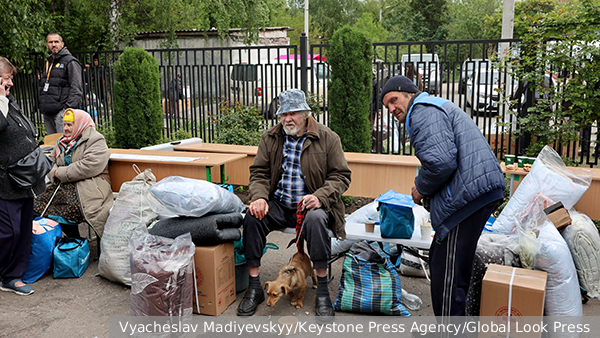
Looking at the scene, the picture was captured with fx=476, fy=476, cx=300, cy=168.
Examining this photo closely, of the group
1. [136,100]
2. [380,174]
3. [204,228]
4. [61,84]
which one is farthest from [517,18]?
[204,228]

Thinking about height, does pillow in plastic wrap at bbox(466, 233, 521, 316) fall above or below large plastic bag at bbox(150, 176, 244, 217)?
below

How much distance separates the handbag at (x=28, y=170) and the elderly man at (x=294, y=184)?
5.48 ft

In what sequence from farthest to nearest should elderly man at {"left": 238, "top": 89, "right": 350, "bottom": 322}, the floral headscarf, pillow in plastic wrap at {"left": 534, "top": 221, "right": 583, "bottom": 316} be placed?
the floral headscarf, elderly man at {"left": 238, "top": 89, "right": 350, "bottom": 322}, pillow in plastic wrap at {"left": 534, "top": 221, "right": 583, "bottom": 316}

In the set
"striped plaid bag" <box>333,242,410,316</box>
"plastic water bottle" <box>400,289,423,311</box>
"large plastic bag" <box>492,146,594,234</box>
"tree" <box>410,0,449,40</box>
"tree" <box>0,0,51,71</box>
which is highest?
"tree" <box>410,0,449,40</box>

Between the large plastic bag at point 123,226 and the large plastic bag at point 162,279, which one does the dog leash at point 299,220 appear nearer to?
the large plastic bag at point 162,279

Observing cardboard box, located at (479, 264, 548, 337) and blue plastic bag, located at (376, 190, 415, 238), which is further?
blue plastic bag, located at (376, 190, 415, 238)

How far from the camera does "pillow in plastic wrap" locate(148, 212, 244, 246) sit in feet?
11.3

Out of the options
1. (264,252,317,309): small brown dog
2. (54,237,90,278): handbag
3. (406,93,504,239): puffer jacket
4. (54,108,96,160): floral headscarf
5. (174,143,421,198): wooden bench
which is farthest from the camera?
(174,143,421,198): wooden bench

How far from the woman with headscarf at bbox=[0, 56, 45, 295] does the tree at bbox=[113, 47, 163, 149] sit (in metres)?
3.81

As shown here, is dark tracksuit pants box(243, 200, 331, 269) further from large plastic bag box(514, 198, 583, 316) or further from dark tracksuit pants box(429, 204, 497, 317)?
large plastic bag box(514, 198, 583, 316)

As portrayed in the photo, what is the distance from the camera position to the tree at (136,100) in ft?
25.0

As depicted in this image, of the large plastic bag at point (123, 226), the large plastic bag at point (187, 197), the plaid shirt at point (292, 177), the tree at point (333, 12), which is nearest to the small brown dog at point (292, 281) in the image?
the plaid shirt at point (292, 177)

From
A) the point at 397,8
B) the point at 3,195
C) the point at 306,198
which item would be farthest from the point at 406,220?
the point at 397,8

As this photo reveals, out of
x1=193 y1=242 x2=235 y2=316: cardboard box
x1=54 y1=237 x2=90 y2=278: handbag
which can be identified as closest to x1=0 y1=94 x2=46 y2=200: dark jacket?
x1=54 y1=237 x2=90 y2=278: handbag
